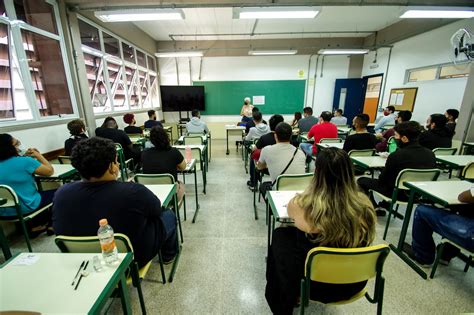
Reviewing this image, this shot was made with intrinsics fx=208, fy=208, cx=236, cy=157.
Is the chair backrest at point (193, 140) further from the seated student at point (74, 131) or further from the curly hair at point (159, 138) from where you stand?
the curly hair at point (159, 138)

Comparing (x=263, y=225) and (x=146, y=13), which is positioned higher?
(x=146, y=13)

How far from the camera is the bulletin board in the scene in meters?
5.86

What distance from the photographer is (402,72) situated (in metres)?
6.27

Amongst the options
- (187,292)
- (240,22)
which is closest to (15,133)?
(187,292)

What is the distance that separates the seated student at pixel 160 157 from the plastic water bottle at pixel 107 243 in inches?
51.9

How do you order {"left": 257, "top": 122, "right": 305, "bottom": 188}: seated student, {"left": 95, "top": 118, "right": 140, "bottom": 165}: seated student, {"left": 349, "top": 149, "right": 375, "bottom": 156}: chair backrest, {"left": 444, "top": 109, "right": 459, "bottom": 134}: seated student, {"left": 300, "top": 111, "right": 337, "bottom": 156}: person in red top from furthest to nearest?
1. {"left": 444, "top": 109, "right": 459, "bottom": 134}: seated student
2. {"left": 300, "top": 111, "right": 337, "bottom": 156}: person in red top
3. {"left": 95, "top": 118, "right": 140, "bottom": 165}: seated student
4. {"left": 349, "top": 149, "right": 375, "bottom": 156}: chair backrest
5. {"left": 257, "top": 122, "right": 305, "bottom": 188}: seated student

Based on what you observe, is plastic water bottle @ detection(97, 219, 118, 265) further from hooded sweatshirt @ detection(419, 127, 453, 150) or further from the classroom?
hooded sweatshirt @ detection(419, 127, 453, 150)

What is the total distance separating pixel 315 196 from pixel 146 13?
416 cm

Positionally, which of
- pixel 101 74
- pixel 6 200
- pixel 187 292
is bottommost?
pixel 187 292

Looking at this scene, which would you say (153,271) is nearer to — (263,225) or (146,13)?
(263,225)

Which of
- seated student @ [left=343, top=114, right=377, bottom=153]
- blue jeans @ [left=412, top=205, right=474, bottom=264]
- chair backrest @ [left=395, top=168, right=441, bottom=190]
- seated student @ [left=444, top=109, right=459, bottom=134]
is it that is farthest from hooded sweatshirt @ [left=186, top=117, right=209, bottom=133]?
seated student @ [left=444, top=109, right=459, bottom=134]

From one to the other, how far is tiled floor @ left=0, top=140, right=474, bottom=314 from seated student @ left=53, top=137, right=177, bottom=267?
0.78 m

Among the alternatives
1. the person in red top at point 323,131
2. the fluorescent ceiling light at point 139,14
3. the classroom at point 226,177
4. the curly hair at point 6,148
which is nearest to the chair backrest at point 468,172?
the classroom at point 226,177

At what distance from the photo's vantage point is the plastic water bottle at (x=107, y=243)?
3.31 feet
